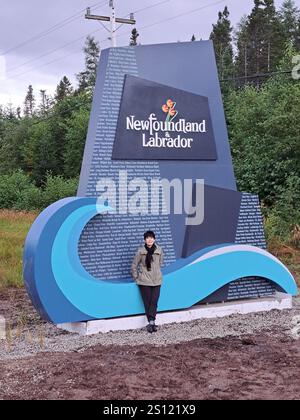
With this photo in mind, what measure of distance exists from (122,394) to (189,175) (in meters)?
4.11

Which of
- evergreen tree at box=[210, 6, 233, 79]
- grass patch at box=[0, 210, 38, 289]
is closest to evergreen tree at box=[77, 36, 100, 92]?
evergreen tree at box=[210, 6, 233, 79]

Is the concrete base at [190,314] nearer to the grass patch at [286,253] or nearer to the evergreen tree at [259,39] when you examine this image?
the grass patch at [286,253]

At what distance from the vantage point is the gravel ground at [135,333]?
727 centimetres

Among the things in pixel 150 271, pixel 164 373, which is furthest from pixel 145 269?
pixel 164 373

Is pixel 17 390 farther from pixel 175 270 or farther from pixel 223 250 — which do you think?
pixel 223 250

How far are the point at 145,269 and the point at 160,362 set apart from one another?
1.81 meters

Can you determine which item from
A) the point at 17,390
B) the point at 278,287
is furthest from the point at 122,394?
the point at 278,287

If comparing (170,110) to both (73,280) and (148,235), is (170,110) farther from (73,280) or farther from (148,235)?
(73,280)

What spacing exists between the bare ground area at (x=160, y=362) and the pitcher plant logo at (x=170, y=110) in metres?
2.86

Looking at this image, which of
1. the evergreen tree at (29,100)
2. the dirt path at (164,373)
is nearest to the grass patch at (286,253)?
the dirt path at (164,373)

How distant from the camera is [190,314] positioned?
8664mm

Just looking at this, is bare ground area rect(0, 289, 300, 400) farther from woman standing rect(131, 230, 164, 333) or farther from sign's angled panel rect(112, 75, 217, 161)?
sign's angled panel rect(112, 75, 217, 161)

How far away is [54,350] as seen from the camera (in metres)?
7.09
